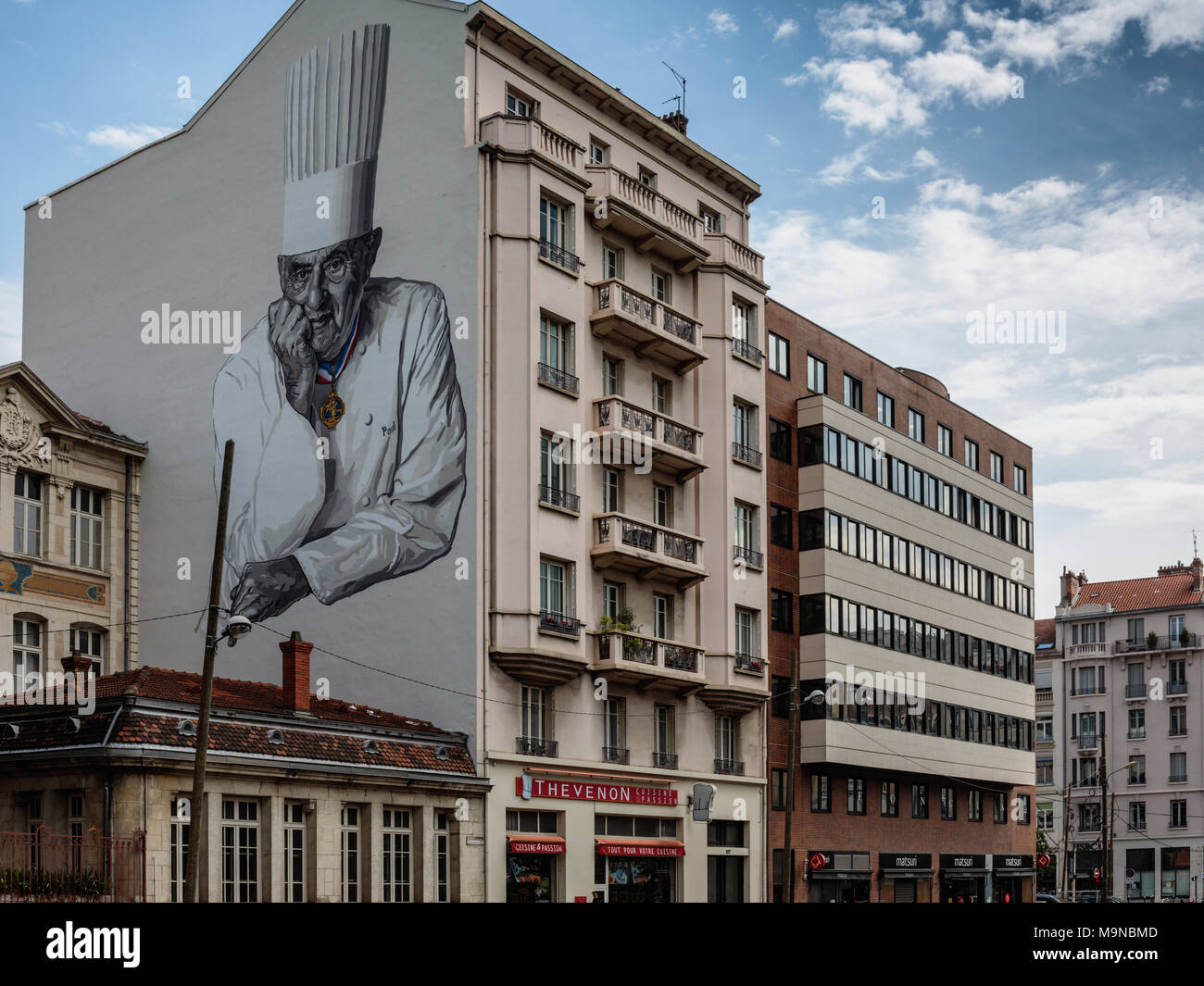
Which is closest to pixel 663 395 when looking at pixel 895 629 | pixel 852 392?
pixel 852 392

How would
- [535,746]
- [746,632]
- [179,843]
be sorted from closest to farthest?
[179,843]
[535,746]
[746,632]

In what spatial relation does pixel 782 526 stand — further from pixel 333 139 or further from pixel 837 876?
pixel 333 139

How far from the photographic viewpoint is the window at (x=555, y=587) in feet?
150

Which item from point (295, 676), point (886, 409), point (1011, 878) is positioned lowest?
point (1011, 878)

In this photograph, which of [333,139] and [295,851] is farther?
[333,139]

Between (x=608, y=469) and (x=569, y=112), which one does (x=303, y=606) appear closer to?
(x=608, y=469)

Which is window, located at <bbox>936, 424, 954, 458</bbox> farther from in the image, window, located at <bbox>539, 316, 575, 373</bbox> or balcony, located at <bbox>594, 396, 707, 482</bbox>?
window, located at <bbox>539, 316, 575, 373</bbox>

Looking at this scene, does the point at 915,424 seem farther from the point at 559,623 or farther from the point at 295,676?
the point at 295,676

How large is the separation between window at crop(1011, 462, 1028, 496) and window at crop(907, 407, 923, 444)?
1047cm

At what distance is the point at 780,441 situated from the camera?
2298 inches

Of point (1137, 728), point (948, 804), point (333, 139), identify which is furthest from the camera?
point (1137, 728)

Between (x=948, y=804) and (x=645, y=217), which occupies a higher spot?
(x=645, y=217)

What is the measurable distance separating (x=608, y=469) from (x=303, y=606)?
10244mm

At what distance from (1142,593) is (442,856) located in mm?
96027
